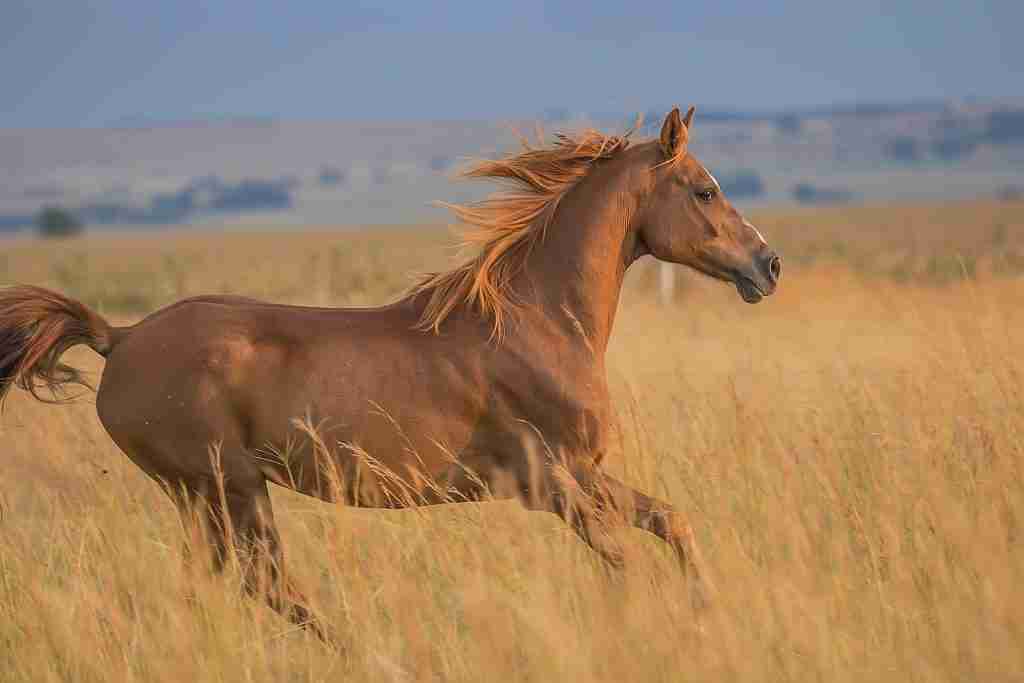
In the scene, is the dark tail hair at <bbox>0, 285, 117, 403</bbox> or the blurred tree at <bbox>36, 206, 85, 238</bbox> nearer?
the dark tail hair at <bbox>0, 285, 117, 403</bbox>

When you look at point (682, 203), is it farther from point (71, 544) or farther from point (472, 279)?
point (71, 544)

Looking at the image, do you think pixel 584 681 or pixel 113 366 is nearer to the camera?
pixel 584 681

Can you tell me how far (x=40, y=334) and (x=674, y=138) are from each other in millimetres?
2631

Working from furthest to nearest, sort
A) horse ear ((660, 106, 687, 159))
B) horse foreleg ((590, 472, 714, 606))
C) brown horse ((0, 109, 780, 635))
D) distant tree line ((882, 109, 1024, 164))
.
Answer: distant tree line ((882, 109, 1024, 164)), horse ear ((660, 106, 687, 159)), brown horse ((0, 109, 780, 635)), horse foreleg ((590, 472, 714, 606))

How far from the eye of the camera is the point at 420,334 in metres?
5.61

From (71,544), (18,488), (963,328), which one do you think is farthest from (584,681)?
(963,328)

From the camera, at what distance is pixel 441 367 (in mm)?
5531

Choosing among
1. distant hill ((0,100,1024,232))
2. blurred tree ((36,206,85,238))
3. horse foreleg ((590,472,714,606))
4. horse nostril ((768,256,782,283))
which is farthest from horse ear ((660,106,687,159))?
distant hill ((0,100,1024,232))

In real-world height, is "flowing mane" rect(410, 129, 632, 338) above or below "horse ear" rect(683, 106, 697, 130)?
below

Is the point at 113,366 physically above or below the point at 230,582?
above

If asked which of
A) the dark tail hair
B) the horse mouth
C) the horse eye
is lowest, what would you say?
the dark tail hair

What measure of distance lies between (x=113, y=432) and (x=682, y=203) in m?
2.41

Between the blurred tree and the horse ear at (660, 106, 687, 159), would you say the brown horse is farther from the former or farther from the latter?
the blurred tree

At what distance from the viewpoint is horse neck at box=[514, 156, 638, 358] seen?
18.9 ft
